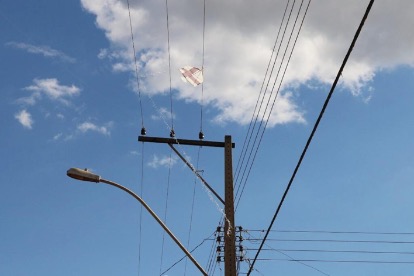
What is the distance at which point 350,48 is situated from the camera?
6.69 metres

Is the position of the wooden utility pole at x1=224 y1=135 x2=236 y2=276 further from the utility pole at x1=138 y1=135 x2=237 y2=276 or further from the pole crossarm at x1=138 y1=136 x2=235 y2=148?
the pole crossarm at x1=138 y1=136 x2=235 y2=148

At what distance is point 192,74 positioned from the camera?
1474cm

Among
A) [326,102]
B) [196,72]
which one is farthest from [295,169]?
[196,72]

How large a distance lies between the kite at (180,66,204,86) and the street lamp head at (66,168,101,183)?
15.8ft

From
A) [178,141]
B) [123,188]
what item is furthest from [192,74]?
[123,188]

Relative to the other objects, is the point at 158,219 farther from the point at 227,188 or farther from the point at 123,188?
the point at 227,188

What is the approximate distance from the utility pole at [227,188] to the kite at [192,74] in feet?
5.87

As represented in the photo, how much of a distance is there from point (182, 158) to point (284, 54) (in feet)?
17.1

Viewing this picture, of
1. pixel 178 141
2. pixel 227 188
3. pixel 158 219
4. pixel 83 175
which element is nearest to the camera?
pixel 83 175

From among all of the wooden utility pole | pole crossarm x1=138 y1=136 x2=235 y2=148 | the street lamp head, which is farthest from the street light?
pole crossarm x1=138 y1=136 x2=235 y2=148

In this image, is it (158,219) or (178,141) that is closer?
(158,219)

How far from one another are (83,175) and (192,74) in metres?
5.39

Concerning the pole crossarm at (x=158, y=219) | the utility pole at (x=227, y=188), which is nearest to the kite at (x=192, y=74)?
the utility pole at (x=227, y=188)

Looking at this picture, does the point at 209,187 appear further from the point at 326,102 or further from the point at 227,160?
the point at 326,102
